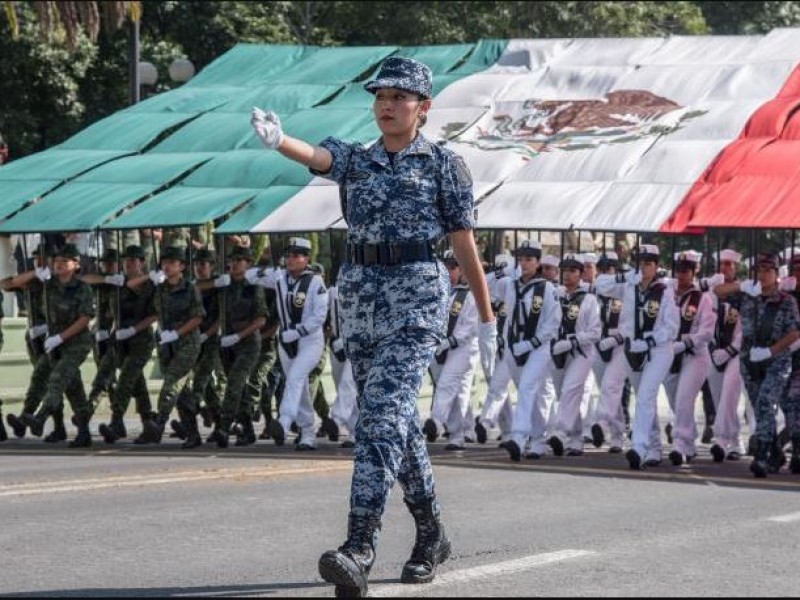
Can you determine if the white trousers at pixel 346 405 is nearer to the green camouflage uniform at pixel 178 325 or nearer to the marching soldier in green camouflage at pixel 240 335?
the marching soldier in green camouflage at pixel 240 335

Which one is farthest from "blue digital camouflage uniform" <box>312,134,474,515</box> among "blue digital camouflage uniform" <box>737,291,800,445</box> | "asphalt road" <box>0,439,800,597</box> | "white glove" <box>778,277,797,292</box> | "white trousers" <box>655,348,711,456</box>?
"white trousers" <box>655,348,711,456</box>

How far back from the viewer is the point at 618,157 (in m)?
18.0

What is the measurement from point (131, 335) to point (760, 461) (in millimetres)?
6640

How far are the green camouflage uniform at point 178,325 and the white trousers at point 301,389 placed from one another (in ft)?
2.83

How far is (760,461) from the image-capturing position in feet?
48.4

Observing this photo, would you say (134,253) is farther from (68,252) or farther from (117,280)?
(68,252)

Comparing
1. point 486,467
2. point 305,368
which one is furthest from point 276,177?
point 486,467

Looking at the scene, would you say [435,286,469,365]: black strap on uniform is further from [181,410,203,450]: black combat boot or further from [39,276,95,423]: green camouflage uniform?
[39,276,95,423]: green camouflage uniform

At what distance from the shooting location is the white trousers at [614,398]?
17.8 m

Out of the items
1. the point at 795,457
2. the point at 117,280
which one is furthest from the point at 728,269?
the point at 117,280

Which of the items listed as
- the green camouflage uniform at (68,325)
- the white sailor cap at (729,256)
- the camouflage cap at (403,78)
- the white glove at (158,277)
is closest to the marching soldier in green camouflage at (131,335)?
the white glove at (158,277)

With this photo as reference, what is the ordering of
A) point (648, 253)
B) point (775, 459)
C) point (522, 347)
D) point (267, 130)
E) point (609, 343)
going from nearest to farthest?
point (267, 130)
point (775, 459)
point (648, 253)
point (522, 347)
point (609, 343)

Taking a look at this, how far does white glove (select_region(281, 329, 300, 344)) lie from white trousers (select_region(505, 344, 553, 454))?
2.14m

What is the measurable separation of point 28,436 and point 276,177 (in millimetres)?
3674
